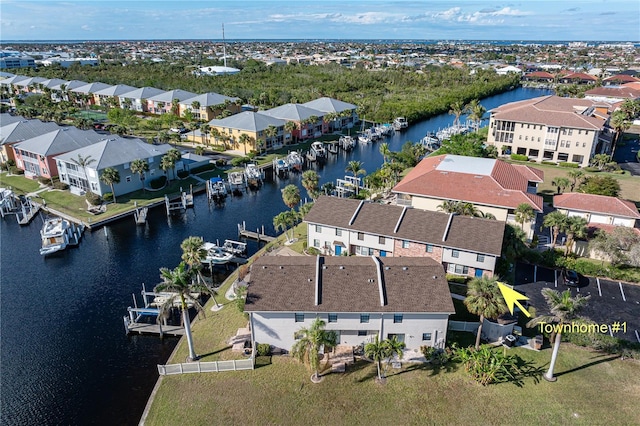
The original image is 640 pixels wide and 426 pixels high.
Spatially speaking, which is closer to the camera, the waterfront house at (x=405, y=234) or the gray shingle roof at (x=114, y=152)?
the waterfront house at (x=405, y=234)

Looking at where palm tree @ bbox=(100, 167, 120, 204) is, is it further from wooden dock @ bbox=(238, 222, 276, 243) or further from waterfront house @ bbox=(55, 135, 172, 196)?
wooden dock @ bbox=(238, 222, 276, 243)

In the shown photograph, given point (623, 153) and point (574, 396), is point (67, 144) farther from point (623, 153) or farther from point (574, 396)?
point (623, 153)

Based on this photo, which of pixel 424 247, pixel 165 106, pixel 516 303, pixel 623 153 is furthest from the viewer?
pixel 165 106

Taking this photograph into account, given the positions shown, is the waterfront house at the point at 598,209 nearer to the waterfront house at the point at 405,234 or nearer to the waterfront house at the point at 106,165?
the waterfront house at the point at 405,234

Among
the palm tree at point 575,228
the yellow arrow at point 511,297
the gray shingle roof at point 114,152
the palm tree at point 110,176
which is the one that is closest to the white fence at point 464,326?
the yellow arrow at point 511,297

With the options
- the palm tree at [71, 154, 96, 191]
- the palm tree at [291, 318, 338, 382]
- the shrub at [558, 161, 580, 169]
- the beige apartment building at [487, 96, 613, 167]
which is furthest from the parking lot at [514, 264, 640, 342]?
the palm tree at [71, 154, 96, 191]

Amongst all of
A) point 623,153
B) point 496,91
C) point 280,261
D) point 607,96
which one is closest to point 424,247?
point 280,261

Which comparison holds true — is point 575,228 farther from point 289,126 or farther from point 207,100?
point 207,100
